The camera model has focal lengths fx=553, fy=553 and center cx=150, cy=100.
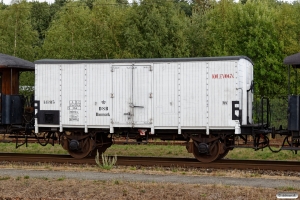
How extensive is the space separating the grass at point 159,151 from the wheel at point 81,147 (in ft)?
6.71

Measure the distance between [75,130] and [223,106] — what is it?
18.0 feet

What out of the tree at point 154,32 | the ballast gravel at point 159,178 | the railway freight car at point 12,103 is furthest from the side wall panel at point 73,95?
the tree at point 154,32

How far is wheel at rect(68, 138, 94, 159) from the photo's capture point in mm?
20172

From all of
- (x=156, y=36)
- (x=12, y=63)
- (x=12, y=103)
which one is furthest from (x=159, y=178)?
(x=156, y=36)

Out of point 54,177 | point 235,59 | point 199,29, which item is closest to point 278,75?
point 199,29

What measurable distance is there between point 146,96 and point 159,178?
490 cm

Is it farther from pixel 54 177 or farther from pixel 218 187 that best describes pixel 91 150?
pixel 218 187

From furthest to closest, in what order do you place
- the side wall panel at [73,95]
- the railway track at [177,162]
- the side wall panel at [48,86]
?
the side wall panel at [48,86] < the side wall panel at [73,95] < the railway track at [177,162]

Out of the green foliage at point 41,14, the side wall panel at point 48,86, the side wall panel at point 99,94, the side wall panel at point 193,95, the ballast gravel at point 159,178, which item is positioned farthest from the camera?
the green foliage at point 41,14

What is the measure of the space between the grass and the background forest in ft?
32.8

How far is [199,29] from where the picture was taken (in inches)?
1978

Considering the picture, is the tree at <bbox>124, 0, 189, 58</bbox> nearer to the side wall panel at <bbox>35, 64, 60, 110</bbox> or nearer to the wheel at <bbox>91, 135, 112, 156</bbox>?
the wheel at <bbox>91, 135, 112, 156</bbox>

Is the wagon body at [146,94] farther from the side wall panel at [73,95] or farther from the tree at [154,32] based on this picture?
the tree at [154,32]

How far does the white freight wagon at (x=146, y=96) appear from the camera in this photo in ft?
61.6
